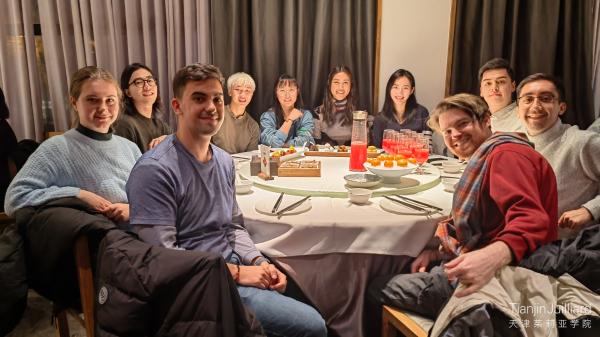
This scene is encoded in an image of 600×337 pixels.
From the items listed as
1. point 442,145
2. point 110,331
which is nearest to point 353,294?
point 110,331

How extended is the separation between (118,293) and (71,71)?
2684 mm

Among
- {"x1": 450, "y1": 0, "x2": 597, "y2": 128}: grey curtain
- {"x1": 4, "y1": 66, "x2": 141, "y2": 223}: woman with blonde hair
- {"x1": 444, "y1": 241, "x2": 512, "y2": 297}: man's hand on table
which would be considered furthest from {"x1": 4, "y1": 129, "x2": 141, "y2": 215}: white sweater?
{"x1": 450, "y1": 0, "x2": 597, "y2": 128}: grey curtain

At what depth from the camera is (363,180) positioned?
1842mm

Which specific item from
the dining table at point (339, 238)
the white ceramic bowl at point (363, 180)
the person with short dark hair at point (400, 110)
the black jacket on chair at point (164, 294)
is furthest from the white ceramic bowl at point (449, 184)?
the person with short dark hair at point (400, 110)

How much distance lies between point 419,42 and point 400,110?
0.71 metres

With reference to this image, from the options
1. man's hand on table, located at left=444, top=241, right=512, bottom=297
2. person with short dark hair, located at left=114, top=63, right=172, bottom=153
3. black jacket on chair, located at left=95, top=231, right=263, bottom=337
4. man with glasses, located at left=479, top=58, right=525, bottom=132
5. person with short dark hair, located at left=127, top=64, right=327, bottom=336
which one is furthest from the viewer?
man with glasses, located at left=479, top=58, right=525, bottom=132

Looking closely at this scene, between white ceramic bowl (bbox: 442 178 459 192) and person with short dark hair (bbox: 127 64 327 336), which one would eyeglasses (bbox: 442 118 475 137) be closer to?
white ceramic bowl (bbox: 442 178 459 192)

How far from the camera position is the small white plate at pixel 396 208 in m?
1.54

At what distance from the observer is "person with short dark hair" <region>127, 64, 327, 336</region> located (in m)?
1.28

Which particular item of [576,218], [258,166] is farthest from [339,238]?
[576,218]

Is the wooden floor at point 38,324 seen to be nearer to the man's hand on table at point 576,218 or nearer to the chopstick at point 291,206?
the chopstick at point 291,206

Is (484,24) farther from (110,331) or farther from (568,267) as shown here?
(110,331)

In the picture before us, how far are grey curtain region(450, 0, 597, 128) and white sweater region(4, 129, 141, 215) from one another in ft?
9.58

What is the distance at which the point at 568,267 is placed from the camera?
1.05m
